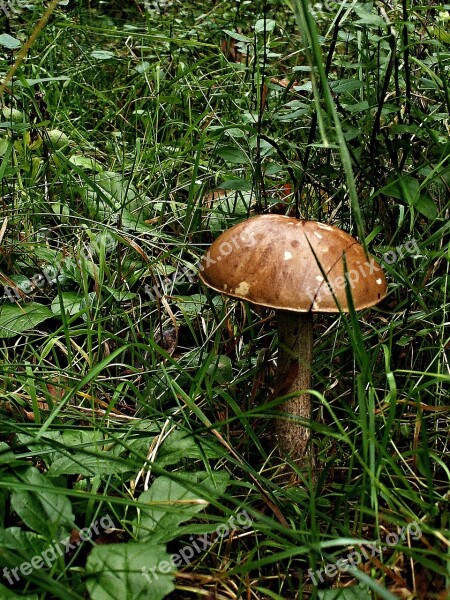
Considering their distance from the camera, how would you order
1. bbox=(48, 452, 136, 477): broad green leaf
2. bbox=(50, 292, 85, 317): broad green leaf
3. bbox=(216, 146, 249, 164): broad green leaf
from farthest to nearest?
bbox=(50, 292, 85, 317): broad green leaf
bbox=(216, 146, 249, 164): broad green leaf
bbox=(48, 452, 136, 477): broad green leaf

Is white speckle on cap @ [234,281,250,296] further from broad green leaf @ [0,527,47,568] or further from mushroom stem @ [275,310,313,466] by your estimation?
broad green leaf @ [0,527,47,568]

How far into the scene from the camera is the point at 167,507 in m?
1.32

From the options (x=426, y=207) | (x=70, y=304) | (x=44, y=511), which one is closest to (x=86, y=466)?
(x=44, y=511)

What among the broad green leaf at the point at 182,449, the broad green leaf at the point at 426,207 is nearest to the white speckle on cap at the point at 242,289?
the broad green leaf at the point at 182,449

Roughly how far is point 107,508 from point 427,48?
1911 mm

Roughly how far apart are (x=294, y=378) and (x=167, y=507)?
24.0 inches

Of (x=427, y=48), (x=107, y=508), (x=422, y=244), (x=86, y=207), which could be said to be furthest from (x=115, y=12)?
(x=107, y=508)

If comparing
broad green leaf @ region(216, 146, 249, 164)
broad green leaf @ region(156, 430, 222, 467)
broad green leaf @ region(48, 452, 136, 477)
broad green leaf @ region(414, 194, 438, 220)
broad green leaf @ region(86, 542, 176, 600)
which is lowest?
broad green leaf @ region(156, 430, 222, 467)

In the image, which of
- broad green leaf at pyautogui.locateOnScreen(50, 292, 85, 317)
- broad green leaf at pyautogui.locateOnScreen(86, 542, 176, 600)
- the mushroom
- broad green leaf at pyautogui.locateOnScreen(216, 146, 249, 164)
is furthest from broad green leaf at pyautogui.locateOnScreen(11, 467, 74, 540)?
broad green leaf at pyautogui.locateOnScreen(216, 146, 249, 164)

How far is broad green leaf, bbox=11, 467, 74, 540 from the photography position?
1316mm

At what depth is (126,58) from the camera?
3.27m

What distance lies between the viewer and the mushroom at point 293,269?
4.93 feet

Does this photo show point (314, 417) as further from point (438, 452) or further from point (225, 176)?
point (225, 176)

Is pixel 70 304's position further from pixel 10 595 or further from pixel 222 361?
pixel 10 595
